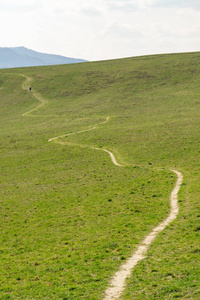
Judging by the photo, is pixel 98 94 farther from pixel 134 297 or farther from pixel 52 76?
pixel 134 297

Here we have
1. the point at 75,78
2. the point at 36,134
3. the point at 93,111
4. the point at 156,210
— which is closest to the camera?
the point at 156,210

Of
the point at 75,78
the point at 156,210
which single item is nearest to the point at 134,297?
the point at 156,210

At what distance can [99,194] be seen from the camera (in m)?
33.8

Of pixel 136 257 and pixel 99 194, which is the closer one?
pixel 136 257

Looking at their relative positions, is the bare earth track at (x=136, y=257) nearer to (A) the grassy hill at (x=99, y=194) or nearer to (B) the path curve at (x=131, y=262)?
(B) the path curve at (x=131, y=262)

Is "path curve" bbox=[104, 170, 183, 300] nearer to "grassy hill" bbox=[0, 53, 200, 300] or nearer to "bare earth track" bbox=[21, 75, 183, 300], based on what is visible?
"bare earth track" bbox=[21, 75, 183, 300]

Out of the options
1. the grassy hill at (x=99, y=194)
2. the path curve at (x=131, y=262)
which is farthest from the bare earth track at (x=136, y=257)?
the grassy hill at (x=99, y=194)

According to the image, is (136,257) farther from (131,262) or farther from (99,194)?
(99,194)

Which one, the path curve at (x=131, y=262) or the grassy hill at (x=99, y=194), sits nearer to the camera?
the path curve at (x=131, y=262)

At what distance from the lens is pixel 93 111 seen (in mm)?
87062

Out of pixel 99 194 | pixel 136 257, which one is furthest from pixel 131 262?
pixel 99 194

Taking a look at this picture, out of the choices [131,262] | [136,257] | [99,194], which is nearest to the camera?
[131,262]

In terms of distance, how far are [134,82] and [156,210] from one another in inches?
3169

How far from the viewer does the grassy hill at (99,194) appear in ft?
60.2
